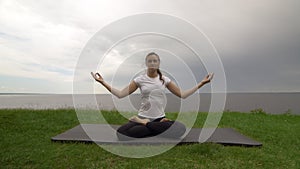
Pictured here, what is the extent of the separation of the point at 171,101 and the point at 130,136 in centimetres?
102

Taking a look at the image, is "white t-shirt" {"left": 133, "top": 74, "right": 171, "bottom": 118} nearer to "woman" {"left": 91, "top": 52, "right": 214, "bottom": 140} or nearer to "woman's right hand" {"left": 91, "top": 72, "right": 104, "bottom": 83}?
"woman" {"left": 91, "top": 52, "right": 214, "bottom": 140}

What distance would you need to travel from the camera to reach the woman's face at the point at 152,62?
462 cm

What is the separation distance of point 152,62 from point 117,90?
84 cm

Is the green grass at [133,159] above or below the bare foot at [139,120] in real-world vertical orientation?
below

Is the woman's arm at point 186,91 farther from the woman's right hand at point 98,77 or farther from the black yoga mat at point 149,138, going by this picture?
the woman's right hand at point 98,77

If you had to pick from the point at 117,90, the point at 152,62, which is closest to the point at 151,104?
the point at 117,90

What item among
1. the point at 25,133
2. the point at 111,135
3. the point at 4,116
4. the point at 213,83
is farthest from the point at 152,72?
the point at 4,116

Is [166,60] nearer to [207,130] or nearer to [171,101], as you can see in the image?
[171,101]

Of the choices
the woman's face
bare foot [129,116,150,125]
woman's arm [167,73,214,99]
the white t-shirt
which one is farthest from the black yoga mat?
the woman's face

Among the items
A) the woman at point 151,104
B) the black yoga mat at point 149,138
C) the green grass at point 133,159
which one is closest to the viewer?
the green grass at point 133,159

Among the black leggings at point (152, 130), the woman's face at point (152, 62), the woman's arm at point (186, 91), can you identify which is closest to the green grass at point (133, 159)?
the black leggings at point (152, 130)

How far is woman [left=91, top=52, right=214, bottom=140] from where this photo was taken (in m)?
4.72

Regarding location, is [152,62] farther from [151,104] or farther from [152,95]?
[151,104]

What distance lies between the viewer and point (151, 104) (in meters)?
4.82
